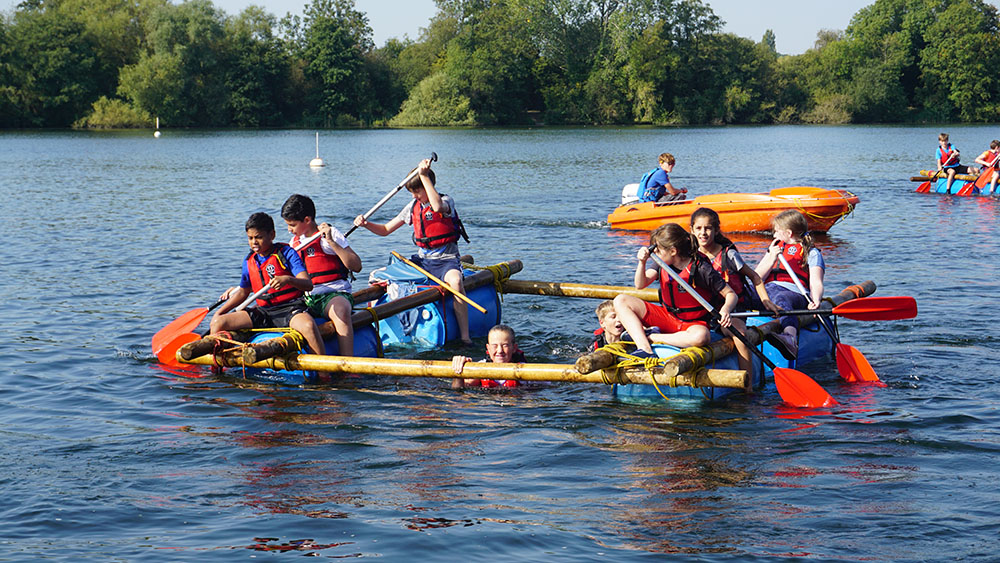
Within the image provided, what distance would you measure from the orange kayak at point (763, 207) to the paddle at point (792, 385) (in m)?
9.35

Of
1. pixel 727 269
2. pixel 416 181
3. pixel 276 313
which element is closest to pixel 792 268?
pixel 727 269

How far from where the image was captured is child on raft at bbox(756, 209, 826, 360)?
8.62 metres

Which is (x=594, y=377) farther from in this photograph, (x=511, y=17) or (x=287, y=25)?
(x=287, y=25)

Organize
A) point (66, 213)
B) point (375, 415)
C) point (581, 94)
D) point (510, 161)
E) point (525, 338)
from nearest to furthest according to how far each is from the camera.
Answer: point (375, 415), point (525, 338), point (66, 213), point (510, 161), point (581, 94)

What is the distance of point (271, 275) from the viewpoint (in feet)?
27.2

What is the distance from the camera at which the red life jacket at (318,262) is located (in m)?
8.72

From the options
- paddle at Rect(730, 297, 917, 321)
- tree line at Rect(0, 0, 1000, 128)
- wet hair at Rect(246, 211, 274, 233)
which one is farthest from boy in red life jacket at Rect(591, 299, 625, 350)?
tree line at Rect(0, 0, 1000, 128)

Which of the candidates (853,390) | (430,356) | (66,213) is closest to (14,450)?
(430,356)

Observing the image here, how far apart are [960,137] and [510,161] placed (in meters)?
27.1

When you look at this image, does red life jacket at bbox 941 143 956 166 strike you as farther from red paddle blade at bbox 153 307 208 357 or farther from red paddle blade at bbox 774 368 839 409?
red paddle blade at bbox 153 307 208 357

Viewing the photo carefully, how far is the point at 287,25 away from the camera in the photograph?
92188 mm

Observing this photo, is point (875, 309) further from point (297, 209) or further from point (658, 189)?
point (658, 189)

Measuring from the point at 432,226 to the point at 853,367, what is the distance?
407cm

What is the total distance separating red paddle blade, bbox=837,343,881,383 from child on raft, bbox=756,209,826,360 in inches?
15.4
